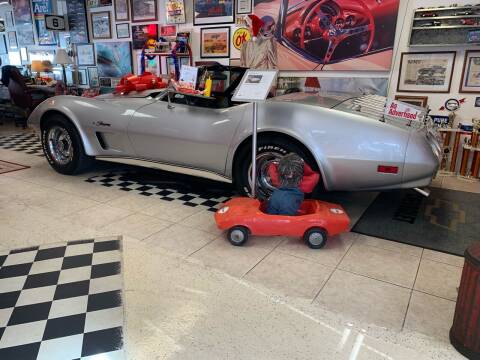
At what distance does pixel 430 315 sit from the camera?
5.59 feet

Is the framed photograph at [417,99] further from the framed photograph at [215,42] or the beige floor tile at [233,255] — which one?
the beige floor tile at [233,255]

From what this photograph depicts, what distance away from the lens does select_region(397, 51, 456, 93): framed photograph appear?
4.00 meters

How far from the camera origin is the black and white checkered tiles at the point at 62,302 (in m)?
1.49

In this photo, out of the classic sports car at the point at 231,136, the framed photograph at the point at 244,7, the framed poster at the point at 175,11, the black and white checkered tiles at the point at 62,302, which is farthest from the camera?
the framed poster at the point at 175,11

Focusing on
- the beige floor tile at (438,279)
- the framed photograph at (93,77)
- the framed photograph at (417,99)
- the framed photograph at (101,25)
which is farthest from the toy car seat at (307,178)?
the framed photograph at (93,77)

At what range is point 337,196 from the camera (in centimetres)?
329

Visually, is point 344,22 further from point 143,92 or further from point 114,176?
point 114,176

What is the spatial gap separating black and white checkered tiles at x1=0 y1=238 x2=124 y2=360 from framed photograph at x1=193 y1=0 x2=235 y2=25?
3.94 meters

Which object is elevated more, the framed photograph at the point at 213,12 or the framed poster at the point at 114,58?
the framed photograph at the point at 213,12

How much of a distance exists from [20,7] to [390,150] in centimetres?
888

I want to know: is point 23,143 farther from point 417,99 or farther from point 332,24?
point 417,99

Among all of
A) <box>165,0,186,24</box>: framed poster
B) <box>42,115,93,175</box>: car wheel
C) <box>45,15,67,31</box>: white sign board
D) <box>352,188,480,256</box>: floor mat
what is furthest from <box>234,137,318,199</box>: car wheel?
<box>45,15,67,31</box>: white sign board

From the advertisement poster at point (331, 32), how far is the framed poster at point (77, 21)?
371 centimetres

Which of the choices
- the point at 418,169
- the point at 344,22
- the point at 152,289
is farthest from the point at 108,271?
the point at 344,22
